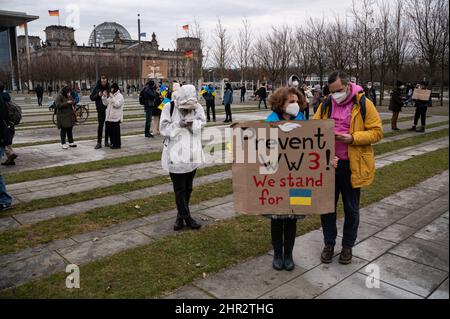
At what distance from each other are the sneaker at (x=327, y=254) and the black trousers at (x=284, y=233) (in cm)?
47

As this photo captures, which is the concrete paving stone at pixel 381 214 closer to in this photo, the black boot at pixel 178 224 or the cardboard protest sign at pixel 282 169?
the cardboard protest sign at pixel 282 169

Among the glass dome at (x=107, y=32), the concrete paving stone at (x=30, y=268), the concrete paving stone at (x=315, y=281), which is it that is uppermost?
the glass dome at (x=107, y=32)

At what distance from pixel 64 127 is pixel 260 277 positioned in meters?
9.42

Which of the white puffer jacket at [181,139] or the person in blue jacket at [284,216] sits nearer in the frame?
the person in blue jacket at [284,216]

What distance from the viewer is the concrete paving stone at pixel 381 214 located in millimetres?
5773

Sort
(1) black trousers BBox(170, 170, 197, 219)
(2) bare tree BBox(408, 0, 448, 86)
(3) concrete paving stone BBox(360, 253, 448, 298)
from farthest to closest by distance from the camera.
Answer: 1. (2) bare tree BBox(408, 0, 448, 86)
2. (1) black trousers BBox(170, 170, 197, 219)
3. (3) concrete paving stone BBox(360, 253, 448, 298)

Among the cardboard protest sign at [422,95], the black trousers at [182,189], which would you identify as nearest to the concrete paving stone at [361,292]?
the black trousers at [182,189]

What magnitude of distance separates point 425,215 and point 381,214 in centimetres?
65

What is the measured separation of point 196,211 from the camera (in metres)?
6.32

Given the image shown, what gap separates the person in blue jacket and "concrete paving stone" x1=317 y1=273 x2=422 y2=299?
57cm

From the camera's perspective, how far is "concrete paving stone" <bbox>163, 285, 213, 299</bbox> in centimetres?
375

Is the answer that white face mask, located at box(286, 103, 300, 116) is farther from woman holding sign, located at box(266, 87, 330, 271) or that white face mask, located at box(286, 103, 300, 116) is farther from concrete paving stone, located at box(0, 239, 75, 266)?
concrete paving stone, located at box(0, 239, 75, 266)

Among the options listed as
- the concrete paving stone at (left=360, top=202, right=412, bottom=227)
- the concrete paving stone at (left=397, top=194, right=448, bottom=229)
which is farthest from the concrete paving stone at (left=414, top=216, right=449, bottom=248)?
the concrete paving stone at (left=360, top=202, right=412, bottom=227)
